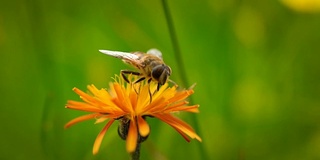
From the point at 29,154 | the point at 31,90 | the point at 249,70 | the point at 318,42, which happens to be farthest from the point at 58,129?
the point at 318,42

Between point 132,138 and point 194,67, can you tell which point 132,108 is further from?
point 194,67

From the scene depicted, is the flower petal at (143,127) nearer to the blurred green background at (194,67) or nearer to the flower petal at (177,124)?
the flower petal at (177,124)

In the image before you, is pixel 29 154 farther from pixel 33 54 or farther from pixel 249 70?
pixel 249 70

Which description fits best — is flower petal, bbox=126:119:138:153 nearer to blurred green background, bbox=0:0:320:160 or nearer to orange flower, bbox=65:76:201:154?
orange flower, bbox=65:76:201:154

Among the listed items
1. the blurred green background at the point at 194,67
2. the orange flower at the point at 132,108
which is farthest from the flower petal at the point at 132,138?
the blurred green background at the point at 194,67

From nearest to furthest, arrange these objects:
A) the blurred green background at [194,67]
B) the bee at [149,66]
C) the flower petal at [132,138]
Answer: the flower petal at [132,138] → the bee at [149,66] → the blurred green background at [194,67]

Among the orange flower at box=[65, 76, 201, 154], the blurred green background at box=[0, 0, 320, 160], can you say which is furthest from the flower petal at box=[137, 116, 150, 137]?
the blurred green background at box=[0, 0, 320, 160]
